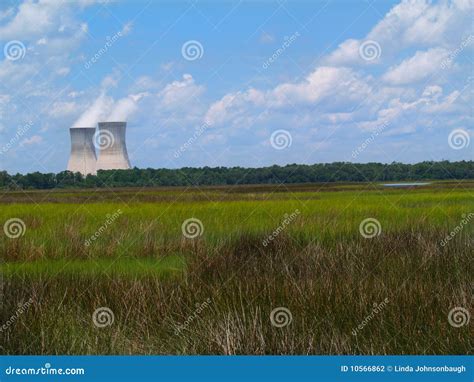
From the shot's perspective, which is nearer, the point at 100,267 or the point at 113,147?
the point at 100,267

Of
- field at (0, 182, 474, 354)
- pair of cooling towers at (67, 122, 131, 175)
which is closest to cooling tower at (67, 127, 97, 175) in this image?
pair of cooling towers at (67, 122, 131, 175)

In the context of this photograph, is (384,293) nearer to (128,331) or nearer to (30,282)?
(128,331)

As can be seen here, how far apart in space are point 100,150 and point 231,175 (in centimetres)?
681

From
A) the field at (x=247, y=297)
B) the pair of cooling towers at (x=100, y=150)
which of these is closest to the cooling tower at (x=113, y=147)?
the pair of cooling towers at (x=100, y=150)

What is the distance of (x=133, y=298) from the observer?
22.0ft

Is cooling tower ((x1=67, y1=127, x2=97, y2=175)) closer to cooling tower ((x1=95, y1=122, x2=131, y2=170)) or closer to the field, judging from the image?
cooling tower ((x1=95, y1=122, x2=131, y2=170))

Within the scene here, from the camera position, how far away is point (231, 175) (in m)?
32.7

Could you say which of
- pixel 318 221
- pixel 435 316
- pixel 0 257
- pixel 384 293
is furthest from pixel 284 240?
pixel 0 257

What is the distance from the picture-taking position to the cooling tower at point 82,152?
3177 cm

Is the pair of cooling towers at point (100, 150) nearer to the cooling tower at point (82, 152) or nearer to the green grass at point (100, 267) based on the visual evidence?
the cooling tower at point (82, 152)

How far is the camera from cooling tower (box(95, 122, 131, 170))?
101ft

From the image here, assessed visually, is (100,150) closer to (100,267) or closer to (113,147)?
(113,147)

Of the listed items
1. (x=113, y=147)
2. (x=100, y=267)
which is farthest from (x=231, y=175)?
(x=100, y=267)

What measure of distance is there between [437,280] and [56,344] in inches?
163
